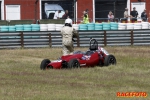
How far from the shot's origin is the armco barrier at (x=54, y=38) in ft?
93.7

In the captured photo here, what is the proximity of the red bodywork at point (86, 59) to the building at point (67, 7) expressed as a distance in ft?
71.7

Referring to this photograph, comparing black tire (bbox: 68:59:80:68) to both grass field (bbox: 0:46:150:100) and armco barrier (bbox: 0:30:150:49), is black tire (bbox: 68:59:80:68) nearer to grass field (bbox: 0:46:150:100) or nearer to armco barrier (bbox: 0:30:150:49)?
grass field (bbox: 0:46:150:100)

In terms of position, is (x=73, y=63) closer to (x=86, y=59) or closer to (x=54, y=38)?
(x=86, y=59)

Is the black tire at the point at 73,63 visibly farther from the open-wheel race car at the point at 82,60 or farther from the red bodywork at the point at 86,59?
the red bodywork at the point at 86,59

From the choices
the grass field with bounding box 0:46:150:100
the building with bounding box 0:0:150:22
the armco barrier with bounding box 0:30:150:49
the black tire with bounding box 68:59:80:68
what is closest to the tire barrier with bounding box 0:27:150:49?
the armco barrier with bounding box 0:30:150:49

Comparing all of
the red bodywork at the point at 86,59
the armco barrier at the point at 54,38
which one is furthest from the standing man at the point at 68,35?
the armco barrier at the point at 54,38

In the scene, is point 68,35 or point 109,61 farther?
point 68,35

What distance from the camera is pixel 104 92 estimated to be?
13.0 m

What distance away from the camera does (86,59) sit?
59.2ft

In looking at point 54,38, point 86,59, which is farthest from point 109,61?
point 54,38

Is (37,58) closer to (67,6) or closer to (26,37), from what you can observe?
(26,37)

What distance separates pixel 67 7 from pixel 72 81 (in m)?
27.3

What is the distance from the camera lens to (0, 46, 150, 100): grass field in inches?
497

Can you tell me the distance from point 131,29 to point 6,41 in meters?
6.39
